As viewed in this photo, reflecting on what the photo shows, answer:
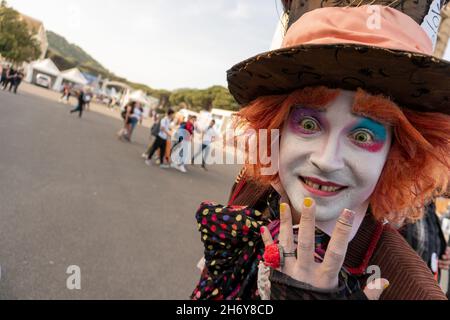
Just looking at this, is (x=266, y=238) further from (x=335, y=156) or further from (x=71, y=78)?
(x=71, y=78)

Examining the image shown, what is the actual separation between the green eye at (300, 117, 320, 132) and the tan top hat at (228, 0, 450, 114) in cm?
12

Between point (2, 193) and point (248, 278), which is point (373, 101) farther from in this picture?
point (2, 193)

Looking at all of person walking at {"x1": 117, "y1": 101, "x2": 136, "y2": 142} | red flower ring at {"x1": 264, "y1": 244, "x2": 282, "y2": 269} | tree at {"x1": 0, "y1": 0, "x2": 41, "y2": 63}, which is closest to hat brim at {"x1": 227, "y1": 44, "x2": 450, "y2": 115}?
red flower ring at {"x1": 264, "y1": 244, "x2": 282, "y2": 269}

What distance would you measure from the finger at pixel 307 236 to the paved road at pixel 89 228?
2.15 m

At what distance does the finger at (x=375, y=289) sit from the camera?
2.99 feet

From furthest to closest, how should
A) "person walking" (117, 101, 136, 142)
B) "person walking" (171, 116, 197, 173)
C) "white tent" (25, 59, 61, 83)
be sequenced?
1. "white tent" (25, 59, 61, 83)
2. "person walking" (117, 101, 136, 142)
3. "person walking" (171, 116, 197, 173)

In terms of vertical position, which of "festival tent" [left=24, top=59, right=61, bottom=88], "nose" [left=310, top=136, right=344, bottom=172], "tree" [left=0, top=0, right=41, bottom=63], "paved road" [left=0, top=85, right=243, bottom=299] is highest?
"tree" [left=0, top=0, right=41, bottom=63]

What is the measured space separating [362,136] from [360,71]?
0.69ft

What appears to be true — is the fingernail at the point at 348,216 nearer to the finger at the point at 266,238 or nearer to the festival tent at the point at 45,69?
the finger at the point at 266,238

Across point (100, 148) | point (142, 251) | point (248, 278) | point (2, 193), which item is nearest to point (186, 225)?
point (142, 251)

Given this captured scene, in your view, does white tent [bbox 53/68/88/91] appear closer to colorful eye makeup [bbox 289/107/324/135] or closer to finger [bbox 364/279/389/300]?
colorful eye makeup [bbox 289/107/324/135]

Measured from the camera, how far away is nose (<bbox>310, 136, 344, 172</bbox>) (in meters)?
0.99

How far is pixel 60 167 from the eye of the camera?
5.65 metres

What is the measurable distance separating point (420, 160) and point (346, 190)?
1.12ft
